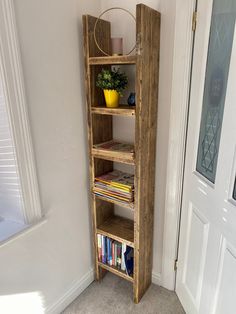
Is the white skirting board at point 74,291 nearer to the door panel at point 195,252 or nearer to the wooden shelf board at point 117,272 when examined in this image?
the wooden shelf board at point 117,272

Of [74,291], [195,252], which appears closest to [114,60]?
[195,252]

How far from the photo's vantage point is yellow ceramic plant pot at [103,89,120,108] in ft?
4.69

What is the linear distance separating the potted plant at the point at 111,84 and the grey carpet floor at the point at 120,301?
4.71 feet

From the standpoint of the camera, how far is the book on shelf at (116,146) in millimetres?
1522

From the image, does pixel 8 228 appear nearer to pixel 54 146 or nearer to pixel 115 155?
pixel 54 146

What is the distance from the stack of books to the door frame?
0.28 m

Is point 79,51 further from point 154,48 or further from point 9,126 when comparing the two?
point 9,126

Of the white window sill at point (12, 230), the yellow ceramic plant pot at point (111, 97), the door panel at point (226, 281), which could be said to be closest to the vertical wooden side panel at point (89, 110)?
the yellow ceramic plant pot at point (111, 97)

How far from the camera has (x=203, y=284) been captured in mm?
1343

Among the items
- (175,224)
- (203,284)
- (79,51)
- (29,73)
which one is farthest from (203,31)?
(203,284)

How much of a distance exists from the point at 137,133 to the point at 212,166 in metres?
0.46

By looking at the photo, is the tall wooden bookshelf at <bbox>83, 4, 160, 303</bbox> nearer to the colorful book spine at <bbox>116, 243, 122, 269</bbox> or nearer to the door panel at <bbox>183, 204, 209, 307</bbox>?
the colorful book spine at <bbox>116, 243, 122, 269</bbox>

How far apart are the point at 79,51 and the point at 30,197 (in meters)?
0.96

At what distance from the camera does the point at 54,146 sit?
4.62 feet
